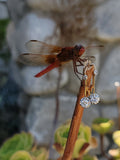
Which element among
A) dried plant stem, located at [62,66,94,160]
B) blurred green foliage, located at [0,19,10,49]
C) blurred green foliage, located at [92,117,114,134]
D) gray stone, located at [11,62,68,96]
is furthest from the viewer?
blurred green foliage, located at [0,19,10,49]

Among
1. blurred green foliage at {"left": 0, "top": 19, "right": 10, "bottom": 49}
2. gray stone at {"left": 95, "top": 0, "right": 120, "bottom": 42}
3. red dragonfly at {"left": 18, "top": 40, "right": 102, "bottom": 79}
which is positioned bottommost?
red dragonfly at {"left": 18, "top": 40, "right": 102, "bottom": 79}

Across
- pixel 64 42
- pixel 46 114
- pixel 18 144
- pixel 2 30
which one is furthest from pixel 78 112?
pixel 2 30

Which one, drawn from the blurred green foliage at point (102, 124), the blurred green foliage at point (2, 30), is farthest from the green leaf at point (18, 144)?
the blurred green foliage at point (2, 30)

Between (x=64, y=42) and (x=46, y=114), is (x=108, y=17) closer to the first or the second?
(x=64, y=42)

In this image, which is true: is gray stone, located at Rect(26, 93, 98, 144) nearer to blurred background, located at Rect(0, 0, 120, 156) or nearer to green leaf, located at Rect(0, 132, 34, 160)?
blurred background, located at Rect(0, 0, 120, 156)

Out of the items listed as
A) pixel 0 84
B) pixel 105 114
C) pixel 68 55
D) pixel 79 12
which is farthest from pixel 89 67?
pixel 0 84

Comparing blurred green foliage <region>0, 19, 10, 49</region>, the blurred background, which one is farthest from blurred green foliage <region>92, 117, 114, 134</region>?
blurred green foliage <region>0, 19, 10, 49</region>

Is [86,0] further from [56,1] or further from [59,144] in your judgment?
[59,144]
